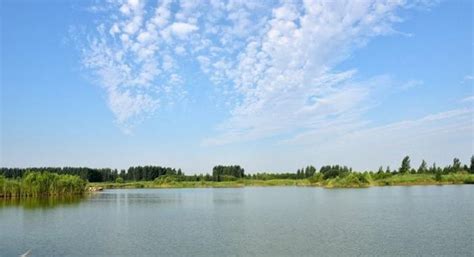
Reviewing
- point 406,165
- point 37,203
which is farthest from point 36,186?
point 406,165

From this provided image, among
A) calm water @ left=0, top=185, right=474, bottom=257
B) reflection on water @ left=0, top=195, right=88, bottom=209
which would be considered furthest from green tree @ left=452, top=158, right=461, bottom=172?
reflection on water @ left=0, top=195, right=88, bottom=209

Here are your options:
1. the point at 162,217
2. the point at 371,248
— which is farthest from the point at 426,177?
the point at 371,248

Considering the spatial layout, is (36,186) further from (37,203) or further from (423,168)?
(423,168)

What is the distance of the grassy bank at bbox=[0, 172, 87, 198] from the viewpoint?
3787 inches

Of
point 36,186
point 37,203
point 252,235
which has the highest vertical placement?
point 36,186

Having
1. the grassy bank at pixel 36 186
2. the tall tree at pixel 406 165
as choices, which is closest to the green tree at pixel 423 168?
the tall tree at pixel 406 165

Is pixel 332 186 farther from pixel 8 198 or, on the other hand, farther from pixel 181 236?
pixel 181 236

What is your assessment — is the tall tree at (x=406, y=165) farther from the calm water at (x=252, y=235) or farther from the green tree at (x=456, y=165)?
the calm water at (x=252, y=235)

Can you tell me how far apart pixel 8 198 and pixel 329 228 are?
79.1m

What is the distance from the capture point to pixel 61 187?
109 meters

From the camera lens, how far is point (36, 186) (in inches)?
3915

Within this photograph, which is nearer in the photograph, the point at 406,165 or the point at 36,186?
the point at 36,186

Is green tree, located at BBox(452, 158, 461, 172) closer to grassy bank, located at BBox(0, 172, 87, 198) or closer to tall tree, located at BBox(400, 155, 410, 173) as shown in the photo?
tall tree, located at BBox(400, 155, 410, 173)

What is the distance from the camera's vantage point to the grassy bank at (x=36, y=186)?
96.2 metres
